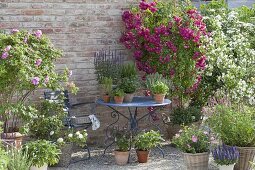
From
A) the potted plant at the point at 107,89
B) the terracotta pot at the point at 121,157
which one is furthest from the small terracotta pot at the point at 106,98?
the terracotta pot at the point at 121,157

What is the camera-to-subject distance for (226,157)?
6.75 metres

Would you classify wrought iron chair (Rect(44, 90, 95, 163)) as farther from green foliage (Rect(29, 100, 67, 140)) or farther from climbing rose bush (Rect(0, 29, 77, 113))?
climbing rose bush (Rect(0, 29, 77, 113))

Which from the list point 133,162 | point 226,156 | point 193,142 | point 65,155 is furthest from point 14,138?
point 226,156

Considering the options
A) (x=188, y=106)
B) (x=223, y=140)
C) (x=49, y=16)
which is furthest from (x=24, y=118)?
(x=188, y=106)

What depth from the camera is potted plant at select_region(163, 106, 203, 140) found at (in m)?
8.98

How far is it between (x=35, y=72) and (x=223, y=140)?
2.64 m

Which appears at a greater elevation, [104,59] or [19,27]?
[19,27]

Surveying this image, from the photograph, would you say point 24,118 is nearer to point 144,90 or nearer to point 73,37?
point 73,37

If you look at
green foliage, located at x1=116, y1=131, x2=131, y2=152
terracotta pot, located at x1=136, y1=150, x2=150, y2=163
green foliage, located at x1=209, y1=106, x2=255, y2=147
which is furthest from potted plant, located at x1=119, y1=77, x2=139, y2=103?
green foliage, located at x1=209, y1=106, x2=255, y2=147

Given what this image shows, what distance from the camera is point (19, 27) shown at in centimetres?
794

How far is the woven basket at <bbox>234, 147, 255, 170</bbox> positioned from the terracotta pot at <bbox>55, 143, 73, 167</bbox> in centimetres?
230

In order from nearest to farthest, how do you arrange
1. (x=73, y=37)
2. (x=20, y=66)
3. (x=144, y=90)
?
(x=20, y=66) < (x=73, y=37) < (x=144, y=90)

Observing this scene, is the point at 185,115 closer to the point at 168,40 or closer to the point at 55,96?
the point at 168,40

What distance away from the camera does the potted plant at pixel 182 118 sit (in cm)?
898
